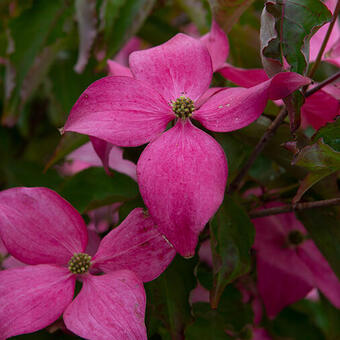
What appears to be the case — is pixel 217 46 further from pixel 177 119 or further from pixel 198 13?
pixel 198 13

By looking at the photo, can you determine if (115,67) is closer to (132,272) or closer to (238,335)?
(132,272)

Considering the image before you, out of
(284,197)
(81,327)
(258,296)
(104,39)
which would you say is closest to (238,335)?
(258,296)

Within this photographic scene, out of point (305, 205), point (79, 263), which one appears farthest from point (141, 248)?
point (305, 205)

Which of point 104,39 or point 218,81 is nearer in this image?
point 218,81

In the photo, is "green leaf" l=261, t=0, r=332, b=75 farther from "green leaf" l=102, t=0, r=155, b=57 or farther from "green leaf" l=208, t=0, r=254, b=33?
"green leaf" l=102, t=0, r=155, b=57

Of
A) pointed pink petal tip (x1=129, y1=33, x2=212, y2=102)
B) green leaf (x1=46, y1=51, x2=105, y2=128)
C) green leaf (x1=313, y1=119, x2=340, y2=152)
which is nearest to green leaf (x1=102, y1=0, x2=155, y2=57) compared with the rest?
green leaf (x1=46, y1=51, x2=105, y2=128)

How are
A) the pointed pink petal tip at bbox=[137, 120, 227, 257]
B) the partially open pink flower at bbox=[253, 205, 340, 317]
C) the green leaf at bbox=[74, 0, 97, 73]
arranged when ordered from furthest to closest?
the green leaf at bbox=[74, 0, 97, 73]
the partially open pink flower at bbox=[253, 205, 340, 317]
the pointed pink petal tip at bbox=[137, 120, 227, 257]

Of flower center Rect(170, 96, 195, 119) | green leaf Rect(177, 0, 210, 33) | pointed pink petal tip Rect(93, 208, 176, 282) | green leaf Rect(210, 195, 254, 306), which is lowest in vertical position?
green leaf Rect(210, 195, 254, 306)
